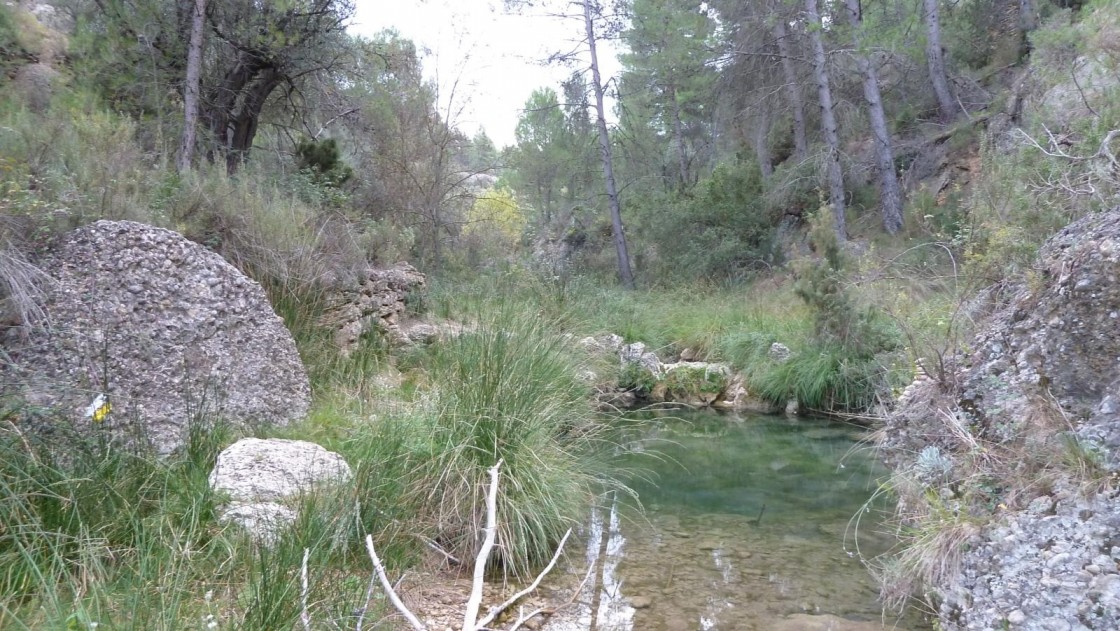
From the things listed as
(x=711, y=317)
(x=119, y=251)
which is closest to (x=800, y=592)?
(x=119, y=251)

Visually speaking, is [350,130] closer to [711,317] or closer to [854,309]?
[711,317]

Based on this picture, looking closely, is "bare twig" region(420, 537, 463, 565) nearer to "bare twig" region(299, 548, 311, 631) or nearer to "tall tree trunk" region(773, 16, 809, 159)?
"bare twig" region(299, 548, 311, 631)

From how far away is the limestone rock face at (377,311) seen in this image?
6164 mm

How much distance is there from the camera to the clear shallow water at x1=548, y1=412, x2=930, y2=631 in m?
3.18

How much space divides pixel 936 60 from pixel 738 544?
40.2 feet

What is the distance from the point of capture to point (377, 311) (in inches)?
266

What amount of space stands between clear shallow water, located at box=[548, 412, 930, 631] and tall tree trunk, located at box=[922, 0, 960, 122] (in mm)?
9676

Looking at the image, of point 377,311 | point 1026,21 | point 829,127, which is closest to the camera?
point 377,311

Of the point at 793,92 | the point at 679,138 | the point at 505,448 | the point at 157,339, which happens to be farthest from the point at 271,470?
the point at 679,138

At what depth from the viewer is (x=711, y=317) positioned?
1105 centimetres

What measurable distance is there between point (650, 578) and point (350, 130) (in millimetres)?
9230

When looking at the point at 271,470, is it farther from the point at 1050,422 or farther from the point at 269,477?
the point at 1050,422

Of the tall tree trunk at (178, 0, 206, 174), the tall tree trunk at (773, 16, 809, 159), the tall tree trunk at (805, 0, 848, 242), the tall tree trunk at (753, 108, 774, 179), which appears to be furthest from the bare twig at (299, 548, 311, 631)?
the tall tree trunk at (753, 108, 774, 179)

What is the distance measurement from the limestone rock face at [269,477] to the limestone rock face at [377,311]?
2.53 meters
